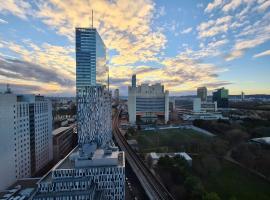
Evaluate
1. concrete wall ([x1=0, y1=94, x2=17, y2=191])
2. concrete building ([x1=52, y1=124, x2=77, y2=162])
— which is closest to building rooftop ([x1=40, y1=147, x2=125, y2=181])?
concrete wall ([x1=0, y1=94, x2=17, y2=191])

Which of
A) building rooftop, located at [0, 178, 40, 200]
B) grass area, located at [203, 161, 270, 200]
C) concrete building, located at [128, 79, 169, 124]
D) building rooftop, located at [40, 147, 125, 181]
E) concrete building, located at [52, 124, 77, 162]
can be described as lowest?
grass area, located at [203, 161, 270, 200]

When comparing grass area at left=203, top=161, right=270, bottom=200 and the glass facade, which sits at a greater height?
the glass facade

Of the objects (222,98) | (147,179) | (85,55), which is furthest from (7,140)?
(222,98)

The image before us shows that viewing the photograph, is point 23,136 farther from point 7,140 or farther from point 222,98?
point 222,98

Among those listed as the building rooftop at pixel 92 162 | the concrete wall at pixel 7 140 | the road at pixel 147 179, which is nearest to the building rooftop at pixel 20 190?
the concrete wall at pixel 7 140

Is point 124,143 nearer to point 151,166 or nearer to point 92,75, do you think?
point 151,166

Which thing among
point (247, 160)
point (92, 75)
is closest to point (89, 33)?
point (92, 75)

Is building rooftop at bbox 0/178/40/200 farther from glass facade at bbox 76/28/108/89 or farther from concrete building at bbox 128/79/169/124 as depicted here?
concrete building at bbox 128/79/169/124
